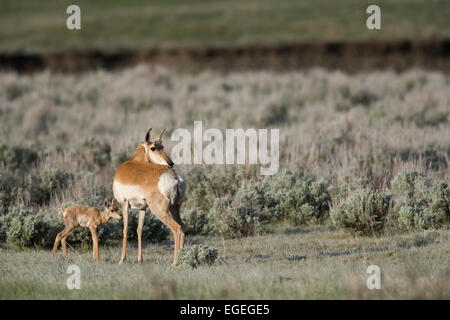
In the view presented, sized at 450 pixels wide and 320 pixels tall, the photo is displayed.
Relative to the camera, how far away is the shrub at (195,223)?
12.1 metres

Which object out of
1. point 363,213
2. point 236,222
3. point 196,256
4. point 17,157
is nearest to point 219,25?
point 17,157

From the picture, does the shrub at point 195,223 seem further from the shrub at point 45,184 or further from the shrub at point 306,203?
the shrub at point 45,184

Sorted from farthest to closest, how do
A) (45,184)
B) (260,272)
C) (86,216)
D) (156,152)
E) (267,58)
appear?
(267,58) < (45,184) < (86,216) < (156,152) < (260,272)

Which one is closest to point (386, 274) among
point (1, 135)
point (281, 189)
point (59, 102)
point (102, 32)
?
point (281, 189)

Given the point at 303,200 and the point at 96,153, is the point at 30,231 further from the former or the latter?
the point at 96,153

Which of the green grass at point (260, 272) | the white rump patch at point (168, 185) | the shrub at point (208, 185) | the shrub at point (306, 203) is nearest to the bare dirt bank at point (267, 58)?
the shrub at point (208, 185)

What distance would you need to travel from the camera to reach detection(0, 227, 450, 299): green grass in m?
7.39

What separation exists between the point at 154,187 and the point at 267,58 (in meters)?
38.4

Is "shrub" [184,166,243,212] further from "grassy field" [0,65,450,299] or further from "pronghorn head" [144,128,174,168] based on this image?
"pronghorn head" [144,128,174,168]

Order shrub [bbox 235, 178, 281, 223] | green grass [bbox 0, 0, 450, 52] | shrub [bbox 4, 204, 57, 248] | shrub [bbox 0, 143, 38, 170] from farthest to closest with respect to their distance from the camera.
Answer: green grass [bbox 0, 0, 450, 52]
shrub [bbox 0, 143, 38, 170]
shrub [bbox 235, 178, 281, 223]
shrub [bbox 4, 204, 57, 248]

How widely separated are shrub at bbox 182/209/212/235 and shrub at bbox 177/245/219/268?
118 inches

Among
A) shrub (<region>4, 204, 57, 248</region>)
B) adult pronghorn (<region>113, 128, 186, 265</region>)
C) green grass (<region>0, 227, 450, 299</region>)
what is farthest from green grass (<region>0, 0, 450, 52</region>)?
adult pronghorn (<region>113, 128, 186, 265</region>)

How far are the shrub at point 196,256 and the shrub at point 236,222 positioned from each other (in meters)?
2.63

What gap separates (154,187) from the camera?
28.4 ft
